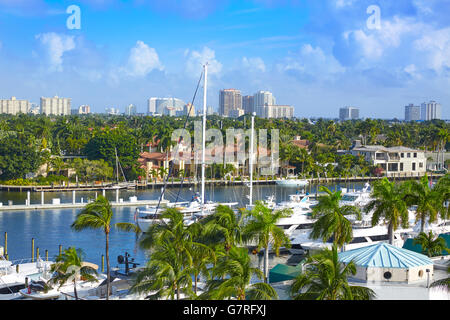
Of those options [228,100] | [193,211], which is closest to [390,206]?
[193,211]

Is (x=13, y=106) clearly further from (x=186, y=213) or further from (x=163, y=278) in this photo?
(x=163, y=278)

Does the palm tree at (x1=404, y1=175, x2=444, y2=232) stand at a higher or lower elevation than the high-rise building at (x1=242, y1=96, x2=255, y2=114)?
lower

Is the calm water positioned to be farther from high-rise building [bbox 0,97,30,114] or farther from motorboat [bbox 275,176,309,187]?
high-rise building [bbox 0,97,30,114]

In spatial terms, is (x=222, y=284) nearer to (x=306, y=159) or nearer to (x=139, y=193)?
(x=139, y=193)

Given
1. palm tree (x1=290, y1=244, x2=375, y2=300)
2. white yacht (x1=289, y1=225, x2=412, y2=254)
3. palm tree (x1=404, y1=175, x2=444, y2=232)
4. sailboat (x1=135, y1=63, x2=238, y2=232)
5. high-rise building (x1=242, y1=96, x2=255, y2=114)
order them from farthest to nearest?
1. high-rise building (x1=242, y1=96, x2=255, y2=114)
2. sailboat (x1=135, y1=63, x2=238, y2=232)
3. white yacht (x1=289, y1=225, x2=412, y2=254)
4. palm tree (x1=404, y1=175, x2=444, y2=232)
5. palm tree (x1=290, y1=244, x2=375, y2=300)

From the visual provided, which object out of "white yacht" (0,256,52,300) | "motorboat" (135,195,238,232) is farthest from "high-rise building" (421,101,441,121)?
"white yacht" (0,256,52,300)

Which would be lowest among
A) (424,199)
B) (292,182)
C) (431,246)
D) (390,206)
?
(431,246)
